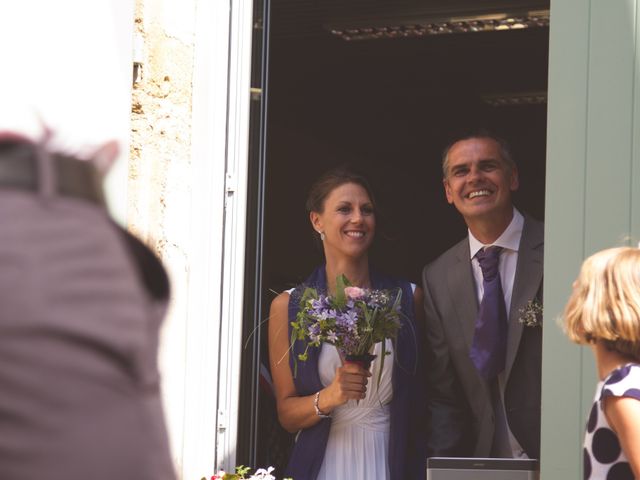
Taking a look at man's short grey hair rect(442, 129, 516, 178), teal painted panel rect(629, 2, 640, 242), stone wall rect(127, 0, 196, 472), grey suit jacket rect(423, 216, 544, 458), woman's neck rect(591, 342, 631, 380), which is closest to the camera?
woman's neck rect(591, 342, 631, 380)

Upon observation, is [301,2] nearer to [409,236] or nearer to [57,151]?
[409,236]

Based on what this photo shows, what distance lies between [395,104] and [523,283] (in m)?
7.20

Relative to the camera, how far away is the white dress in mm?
5375

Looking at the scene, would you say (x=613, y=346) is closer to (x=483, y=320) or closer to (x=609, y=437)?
(x=609, y=437)

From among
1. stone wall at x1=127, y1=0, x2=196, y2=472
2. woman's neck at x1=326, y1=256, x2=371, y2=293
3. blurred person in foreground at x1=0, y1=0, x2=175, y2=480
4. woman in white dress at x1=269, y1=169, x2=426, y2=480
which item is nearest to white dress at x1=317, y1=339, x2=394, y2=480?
woman in white dress at x1=269, y1=169, x2=426, y2=480

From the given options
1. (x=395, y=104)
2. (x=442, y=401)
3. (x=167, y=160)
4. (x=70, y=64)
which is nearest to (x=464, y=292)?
(x=442, y=401)

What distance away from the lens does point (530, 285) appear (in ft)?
16.8

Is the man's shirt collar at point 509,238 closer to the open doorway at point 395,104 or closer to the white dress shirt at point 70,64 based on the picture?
the white dress shirt at point 70,64

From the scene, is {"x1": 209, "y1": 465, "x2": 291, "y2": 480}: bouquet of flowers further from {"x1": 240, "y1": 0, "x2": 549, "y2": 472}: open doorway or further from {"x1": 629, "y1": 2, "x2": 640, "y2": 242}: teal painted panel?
{"x1": 240, "y1": 0, "x2": 549, "y2": 472}: open doorway

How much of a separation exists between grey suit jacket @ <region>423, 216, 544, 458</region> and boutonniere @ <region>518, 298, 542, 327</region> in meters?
0.04

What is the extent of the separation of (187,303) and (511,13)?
183 inches

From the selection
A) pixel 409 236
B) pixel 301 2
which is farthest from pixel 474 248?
pixel 409 236

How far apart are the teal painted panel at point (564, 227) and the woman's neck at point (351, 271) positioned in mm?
1628

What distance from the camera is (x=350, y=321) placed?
511cm
